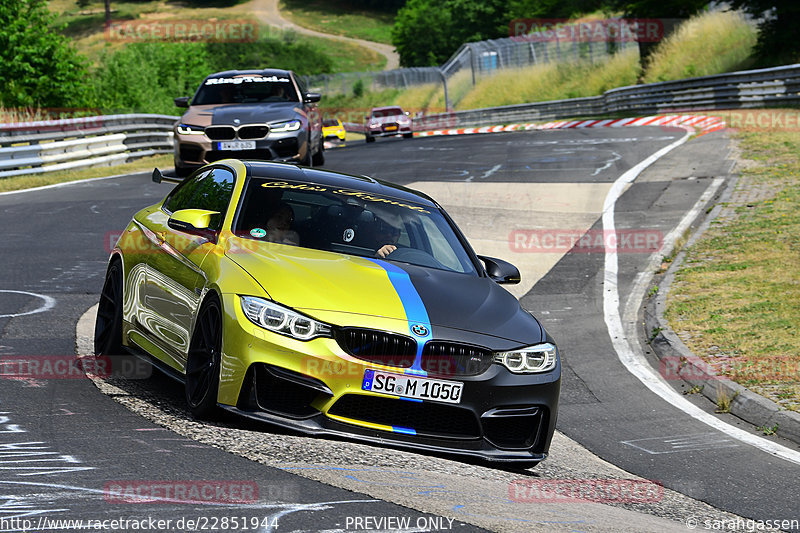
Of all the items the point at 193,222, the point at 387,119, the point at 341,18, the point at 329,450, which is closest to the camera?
the point at 329,450

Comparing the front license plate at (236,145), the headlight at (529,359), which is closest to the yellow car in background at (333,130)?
the front license plate at (236,145)

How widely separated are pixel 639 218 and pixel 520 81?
43582mm

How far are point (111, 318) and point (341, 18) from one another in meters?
143

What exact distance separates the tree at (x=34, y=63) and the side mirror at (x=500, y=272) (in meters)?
41.9

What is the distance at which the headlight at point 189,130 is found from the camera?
58.2 feet

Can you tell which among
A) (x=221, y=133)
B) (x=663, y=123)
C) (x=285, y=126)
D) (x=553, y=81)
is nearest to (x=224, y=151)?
(x=221, y=133)

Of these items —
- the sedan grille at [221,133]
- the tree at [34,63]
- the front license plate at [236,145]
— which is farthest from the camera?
the tree at [34,63]

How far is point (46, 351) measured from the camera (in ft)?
26.6

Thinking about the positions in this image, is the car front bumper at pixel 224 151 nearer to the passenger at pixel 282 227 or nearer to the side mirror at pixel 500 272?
the side mirror at pixel 500 272

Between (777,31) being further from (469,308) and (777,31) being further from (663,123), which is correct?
(469,308)

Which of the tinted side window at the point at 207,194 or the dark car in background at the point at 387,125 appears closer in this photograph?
the tinted side window at the point at 207,194

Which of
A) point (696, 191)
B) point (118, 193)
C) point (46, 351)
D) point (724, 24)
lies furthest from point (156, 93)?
point (46, 351)

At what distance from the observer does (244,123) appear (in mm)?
17688

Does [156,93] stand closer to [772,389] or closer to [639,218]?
[639,218]
